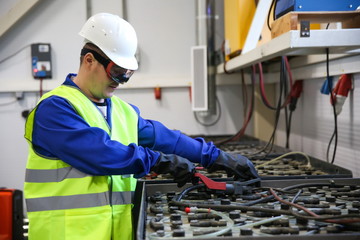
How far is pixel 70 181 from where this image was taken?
1.59m

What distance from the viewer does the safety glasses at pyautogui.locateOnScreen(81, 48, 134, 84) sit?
1747mm

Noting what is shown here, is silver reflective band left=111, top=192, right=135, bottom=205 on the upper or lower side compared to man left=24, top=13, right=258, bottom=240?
lower

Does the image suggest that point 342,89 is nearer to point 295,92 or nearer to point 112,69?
point 295,92

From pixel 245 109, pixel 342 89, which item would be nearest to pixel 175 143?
pixel 342 89

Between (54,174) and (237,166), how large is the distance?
720 mm

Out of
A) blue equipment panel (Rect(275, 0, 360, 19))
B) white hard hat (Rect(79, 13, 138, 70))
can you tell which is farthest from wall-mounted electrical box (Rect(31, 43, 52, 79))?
blue equipment panel (Rect(275, 0, 360, 19))

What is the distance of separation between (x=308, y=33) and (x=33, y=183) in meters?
1.13

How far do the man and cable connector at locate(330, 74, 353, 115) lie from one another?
0.88 m

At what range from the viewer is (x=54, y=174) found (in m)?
A: 1.60

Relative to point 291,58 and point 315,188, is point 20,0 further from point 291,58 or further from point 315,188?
point 315,188

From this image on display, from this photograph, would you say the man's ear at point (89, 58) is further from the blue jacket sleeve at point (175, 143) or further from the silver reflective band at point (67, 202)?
the silver reflective band at point (67, 202)

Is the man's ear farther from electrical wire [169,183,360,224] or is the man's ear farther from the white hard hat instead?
electrical wire [169,183,360,224]

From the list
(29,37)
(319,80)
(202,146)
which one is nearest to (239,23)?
(319,80)

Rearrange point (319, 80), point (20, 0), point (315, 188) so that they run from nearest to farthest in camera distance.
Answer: point (315, 188)
point (319, 80)
point (20, 0)
